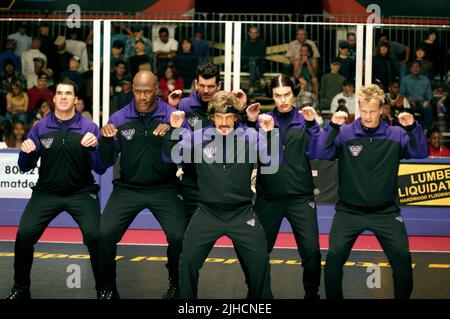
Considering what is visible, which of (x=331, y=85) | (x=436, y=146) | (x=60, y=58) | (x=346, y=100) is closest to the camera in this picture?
(x=346, y=100)

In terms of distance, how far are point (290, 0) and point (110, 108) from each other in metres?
7.10

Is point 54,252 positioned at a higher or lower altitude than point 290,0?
lower

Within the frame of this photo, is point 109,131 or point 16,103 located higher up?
point 16,103

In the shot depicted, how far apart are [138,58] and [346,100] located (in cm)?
393

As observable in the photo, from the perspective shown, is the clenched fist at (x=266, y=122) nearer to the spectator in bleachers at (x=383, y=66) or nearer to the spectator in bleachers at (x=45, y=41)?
the spectator in bleachers at (x=383, y=66)

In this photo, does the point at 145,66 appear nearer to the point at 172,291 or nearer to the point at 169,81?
the point at 169,81

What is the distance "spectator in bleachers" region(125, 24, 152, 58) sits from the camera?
18828mm

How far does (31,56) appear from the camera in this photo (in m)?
19.3

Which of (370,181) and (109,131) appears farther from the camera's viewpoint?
(109,131)

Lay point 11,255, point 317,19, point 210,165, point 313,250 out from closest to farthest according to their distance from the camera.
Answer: point 210,165 < point 313,250 < point 11,255 < point 317,19

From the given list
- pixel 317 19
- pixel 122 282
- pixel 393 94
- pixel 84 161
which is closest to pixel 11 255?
pixel 122 282

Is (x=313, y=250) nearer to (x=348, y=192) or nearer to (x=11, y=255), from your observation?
(x=348, y=192)

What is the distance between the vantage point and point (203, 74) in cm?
1159

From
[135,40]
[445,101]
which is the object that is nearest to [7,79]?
[135,40]
